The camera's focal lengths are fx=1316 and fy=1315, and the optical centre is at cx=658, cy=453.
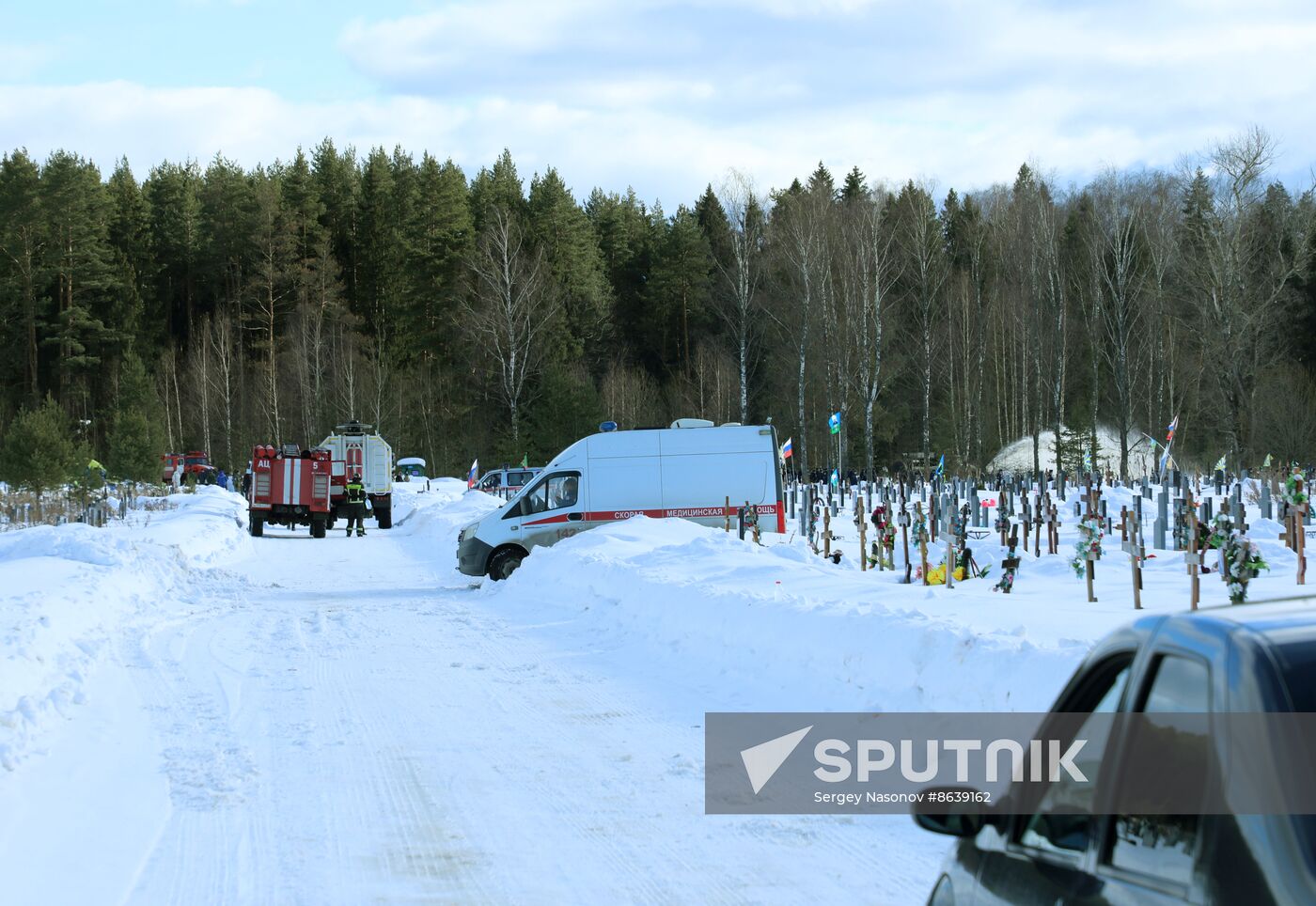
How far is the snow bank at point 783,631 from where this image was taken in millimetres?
8227

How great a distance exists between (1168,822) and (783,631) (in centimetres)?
856

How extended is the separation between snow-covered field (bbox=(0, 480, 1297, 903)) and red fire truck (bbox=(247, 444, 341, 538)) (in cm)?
1701

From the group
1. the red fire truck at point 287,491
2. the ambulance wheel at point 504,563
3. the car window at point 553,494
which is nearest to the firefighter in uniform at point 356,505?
the red fire truck at point 287,491

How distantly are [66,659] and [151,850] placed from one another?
5922 mm

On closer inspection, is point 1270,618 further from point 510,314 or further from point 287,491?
point 510,314

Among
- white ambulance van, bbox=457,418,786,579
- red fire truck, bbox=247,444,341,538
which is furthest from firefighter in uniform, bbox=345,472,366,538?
white ambulance van, bbox=457,418,786,579

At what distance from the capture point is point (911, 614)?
33.0 feet

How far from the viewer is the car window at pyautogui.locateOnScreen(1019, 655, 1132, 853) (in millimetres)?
2744

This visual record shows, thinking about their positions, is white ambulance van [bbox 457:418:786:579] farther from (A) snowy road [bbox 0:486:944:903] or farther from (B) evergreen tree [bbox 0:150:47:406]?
(B) evergreen tree [bbox 0:150:47:406]

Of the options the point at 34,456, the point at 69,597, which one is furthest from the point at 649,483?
the point at 34,456

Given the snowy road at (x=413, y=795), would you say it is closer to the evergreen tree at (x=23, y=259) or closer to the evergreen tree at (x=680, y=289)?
the evergreen tree at (x=680, y=289)

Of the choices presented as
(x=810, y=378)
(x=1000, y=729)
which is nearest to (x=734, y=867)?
(x=1000, y=729)

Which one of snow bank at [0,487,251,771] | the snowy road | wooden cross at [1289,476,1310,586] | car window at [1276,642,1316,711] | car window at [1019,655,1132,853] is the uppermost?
car window at [1276,642,1316,711]

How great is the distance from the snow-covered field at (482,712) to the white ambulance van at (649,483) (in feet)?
9.13
